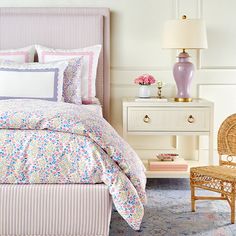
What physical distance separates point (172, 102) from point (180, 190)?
66cm

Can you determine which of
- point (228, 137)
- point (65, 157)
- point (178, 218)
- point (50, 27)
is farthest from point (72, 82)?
point (65, 157)

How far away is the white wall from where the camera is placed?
4695 mm

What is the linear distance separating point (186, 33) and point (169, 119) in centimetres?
65

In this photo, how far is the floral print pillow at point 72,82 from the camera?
13.9ft

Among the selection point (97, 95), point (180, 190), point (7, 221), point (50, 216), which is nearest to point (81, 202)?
point (50, 216)

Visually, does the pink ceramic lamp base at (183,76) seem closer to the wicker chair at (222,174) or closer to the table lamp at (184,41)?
the table lamp at (184,41)

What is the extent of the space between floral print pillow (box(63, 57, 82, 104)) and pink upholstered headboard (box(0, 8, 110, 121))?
1.22 ft

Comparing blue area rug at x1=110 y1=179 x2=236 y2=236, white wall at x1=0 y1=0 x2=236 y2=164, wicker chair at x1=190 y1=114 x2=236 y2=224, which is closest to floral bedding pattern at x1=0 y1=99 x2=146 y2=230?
blue area rug at x1=110 y1=179 x2=236 y2=236

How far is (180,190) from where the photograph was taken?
14.0ft

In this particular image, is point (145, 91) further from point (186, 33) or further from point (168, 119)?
point (186, 33)

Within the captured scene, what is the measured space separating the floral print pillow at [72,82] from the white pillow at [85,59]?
4.7 inches

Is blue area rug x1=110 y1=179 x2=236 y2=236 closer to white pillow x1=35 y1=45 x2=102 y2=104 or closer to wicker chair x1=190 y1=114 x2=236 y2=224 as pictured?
wicker chair x1=190 y1=114 x2=236 y2=224

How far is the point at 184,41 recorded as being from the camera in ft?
14.1

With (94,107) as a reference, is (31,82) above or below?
above
